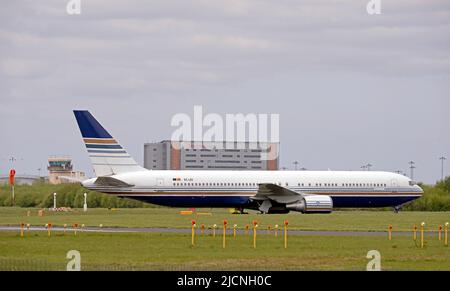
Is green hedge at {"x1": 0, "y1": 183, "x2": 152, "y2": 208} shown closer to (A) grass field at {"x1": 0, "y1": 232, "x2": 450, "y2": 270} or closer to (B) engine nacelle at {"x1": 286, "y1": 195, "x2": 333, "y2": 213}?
(B) engine nacelle at {"x1": 286, "y1": 195, "x2": 333, "y2": 213}

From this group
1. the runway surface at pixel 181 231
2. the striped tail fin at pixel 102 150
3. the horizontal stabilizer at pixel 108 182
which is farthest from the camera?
the striped tail fin at pixel 102 150

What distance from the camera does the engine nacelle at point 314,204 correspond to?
7500 centimetres

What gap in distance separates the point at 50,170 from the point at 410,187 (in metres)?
98.4

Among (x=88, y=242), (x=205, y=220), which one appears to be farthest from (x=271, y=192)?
(x=88, y=242)

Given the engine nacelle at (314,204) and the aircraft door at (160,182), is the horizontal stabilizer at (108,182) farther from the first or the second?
the engine nacelle at (314,204)

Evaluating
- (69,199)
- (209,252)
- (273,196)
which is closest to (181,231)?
(209,252)

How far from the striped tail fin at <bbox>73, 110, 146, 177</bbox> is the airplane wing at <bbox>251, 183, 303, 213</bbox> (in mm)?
8223

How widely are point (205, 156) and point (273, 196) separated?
109 metres

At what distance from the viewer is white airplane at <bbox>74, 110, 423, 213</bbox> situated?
241 ft

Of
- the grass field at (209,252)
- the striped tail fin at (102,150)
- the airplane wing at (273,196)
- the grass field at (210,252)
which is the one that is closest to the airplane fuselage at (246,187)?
the airplane wing at (273,196)

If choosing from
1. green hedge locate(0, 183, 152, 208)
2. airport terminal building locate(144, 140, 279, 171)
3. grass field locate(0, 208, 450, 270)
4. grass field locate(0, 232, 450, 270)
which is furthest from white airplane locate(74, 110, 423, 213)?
airport terminal building locate(144, 140, 279, 171)

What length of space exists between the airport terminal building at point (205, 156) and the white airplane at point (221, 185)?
3387 inches

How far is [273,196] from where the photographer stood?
75.9 m

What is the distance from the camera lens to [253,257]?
35.9 m
